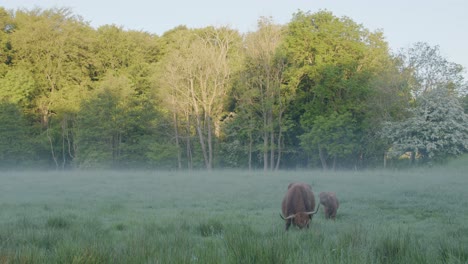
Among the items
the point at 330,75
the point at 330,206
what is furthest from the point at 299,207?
the point at 330,75

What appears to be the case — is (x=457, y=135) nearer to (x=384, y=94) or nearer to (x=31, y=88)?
(x=384, y=94)

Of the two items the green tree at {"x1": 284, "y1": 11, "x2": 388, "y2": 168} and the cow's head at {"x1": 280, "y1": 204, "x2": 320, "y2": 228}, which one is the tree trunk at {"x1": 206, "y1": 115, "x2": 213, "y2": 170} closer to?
the green tree at {"x1": 284, "y1": 11, "x2": 388, "y2": 168}

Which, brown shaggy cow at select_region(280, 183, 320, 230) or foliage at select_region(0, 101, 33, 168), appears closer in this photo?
brown shaggy cow at select_region(280, 183, 320, 230)

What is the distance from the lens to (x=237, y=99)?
155ft

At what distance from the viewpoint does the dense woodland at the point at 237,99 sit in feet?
142

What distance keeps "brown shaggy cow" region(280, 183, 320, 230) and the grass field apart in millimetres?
363

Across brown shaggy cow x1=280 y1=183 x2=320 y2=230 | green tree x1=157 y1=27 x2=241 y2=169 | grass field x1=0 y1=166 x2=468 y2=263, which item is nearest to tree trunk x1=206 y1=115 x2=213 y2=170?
green tree x1=157 y1=27 x2=241 y2=169

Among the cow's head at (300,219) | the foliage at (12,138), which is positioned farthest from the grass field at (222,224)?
the foliage at (12,138)

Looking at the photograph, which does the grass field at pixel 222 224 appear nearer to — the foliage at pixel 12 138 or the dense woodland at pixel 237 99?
the dense woodland at pixel 237 99

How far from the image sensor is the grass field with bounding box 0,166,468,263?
5.21m

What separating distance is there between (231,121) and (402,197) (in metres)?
31.6

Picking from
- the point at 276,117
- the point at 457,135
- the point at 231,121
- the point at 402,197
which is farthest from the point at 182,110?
the point at 402,197

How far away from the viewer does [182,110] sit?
47.3 meters

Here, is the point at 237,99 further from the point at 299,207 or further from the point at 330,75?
the point at 299,207
